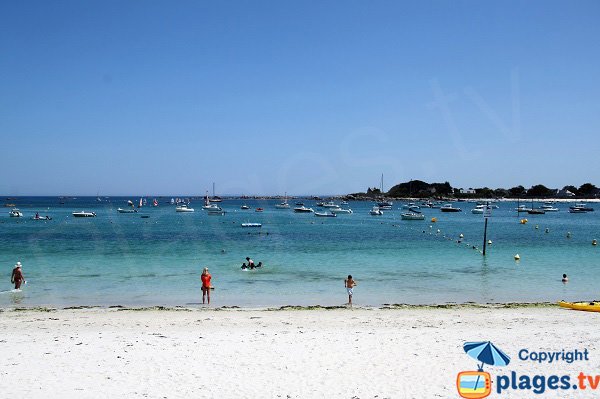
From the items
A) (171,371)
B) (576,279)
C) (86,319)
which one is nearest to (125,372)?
(171,371)

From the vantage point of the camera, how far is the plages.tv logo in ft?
33.4

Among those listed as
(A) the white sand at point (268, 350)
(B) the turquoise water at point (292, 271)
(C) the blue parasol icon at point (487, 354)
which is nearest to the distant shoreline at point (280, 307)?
(A) the white sand at point (268, 350)

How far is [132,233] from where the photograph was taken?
59.5m

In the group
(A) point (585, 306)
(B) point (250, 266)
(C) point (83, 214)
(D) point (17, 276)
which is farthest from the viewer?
(C) point (83, 214)

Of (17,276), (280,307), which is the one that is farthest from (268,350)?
(17,276)

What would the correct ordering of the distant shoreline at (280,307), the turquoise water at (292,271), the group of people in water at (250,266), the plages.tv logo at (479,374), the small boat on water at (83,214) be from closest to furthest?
1. the plages.tv logo at (479,374)
2. the distant shoreline at (280,307)
3. the turquoise water at (292,271)
4. the group of people in water at (250,266)
5. the small boat on water at (83,214)

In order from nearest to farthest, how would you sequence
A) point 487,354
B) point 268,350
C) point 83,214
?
point 487,354
point 268,350
point 83,214

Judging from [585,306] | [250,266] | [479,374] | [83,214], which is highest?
[83,214]

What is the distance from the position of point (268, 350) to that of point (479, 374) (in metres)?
5.14

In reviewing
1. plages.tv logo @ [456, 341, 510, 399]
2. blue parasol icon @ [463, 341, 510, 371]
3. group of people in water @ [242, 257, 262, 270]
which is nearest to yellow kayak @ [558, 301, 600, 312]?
plages.tv logo @ [456, 341, 510, 399]

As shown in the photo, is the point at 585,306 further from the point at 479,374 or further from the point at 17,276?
the point at 17,276

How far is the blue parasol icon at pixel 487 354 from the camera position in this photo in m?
11.7

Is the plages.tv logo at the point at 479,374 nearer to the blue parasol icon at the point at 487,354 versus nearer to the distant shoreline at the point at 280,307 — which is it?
the blue parasol icon at the point at 487,354

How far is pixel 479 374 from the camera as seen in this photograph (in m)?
11.1
